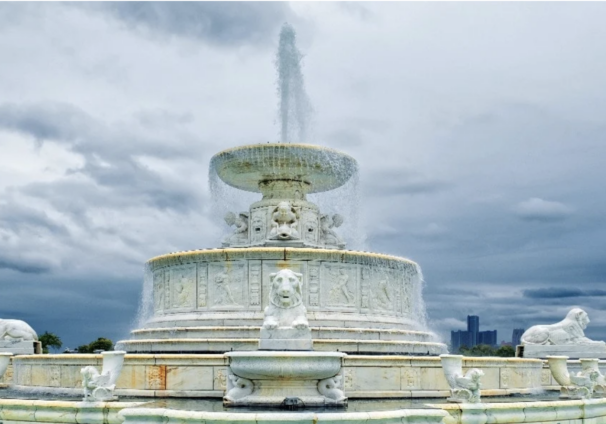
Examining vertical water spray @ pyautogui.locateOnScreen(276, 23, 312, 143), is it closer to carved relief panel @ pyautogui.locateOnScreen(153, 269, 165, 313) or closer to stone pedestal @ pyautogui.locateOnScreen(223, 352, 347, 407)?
carved relief panel @ pyautogui.locateOnScreen(153, 269, 165, 313)

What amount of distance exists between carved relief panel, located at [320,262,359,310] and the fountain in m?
0.03

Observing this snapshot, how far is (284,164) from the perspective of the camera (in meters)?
22.0

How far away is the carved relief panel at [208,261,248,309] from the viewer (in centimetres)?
1917

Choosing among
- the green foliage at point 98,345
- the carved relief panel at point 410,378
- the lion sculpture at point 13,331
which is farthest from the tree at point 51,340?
the carved relief panel at point 410,378

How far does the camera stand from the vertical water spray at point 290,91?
24516mm

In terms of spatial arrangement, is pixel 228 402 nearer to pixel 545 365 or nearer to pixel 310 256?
pixel 310 256

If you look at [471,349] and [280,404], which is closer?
[280,404]

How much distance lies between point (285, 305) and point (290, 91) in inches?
505

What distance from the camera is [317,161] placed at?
21.9 m

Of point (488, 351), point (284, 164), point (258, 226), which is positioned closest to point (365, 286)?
point (258, 226)

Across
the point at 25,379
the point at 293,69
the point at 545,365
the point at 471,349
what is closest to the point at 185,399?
the point at 25,379

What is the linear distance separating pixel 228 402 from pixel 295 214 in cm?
1023

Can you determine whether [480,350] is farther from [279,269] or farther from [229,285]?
[229,285]

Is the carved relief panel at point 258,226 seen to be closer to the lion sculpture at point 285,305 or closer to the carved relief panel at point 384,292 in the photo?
the carved relief panel at point 384,292
